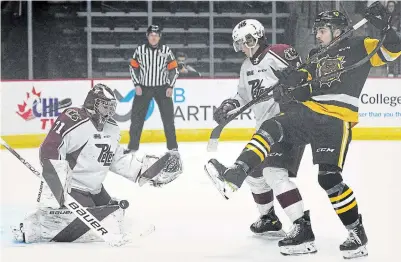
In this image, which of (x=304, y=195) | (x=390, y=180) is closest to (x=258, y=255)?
(x=304, y=195)

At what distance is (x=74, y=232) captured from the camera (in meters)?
2.65

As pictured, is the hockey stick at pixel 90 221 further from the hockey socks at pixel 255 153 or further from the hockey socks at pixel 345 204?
the hockey socks at pixel 345 204

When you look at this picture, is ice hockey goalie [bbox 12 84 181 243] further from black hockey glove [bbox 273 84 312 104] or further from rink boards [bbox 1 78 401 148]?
rink boards [bbox 1 78 401 148]

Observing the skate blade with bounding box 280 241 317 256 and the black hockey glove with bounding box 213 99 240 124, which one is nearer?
the skate blade with bounding box 280 241 317 256

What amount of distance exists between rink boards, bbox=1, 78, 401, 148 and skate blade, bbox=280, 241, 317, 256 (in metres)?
2.90

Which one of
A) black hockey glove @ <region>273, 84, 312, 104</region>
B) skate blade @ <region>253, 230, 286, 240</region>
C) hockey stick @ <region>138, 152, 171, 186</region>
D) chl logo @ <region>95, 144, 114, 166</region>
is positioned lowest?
skate blade @ <region>253, 230, 286, 240</region>

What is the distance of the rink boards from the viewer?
5.13 meters

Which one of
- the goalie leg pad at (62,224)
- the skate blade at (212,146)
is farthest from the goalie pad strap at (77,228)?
the skate blade at (212,146)

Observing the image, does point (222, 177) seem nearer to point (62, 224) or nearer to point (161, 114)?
point (62, 224)

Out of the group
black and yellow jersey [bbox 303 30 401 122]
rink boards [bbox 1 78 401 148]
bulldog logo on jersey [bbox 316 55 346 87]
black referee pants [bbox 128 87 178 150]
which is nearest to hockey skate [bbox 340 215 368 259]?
black and yellow jersey [bbox 303 30 401 122]

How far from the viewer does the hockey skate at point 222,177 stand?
7.60 feet

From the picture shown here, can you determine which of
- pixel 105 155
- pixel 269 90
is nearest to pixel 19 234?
pixel 105 155

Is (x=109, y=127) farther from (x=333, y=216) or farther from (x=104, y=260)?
(x=333, y=216)

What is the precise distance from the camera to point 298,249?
2469 mm
